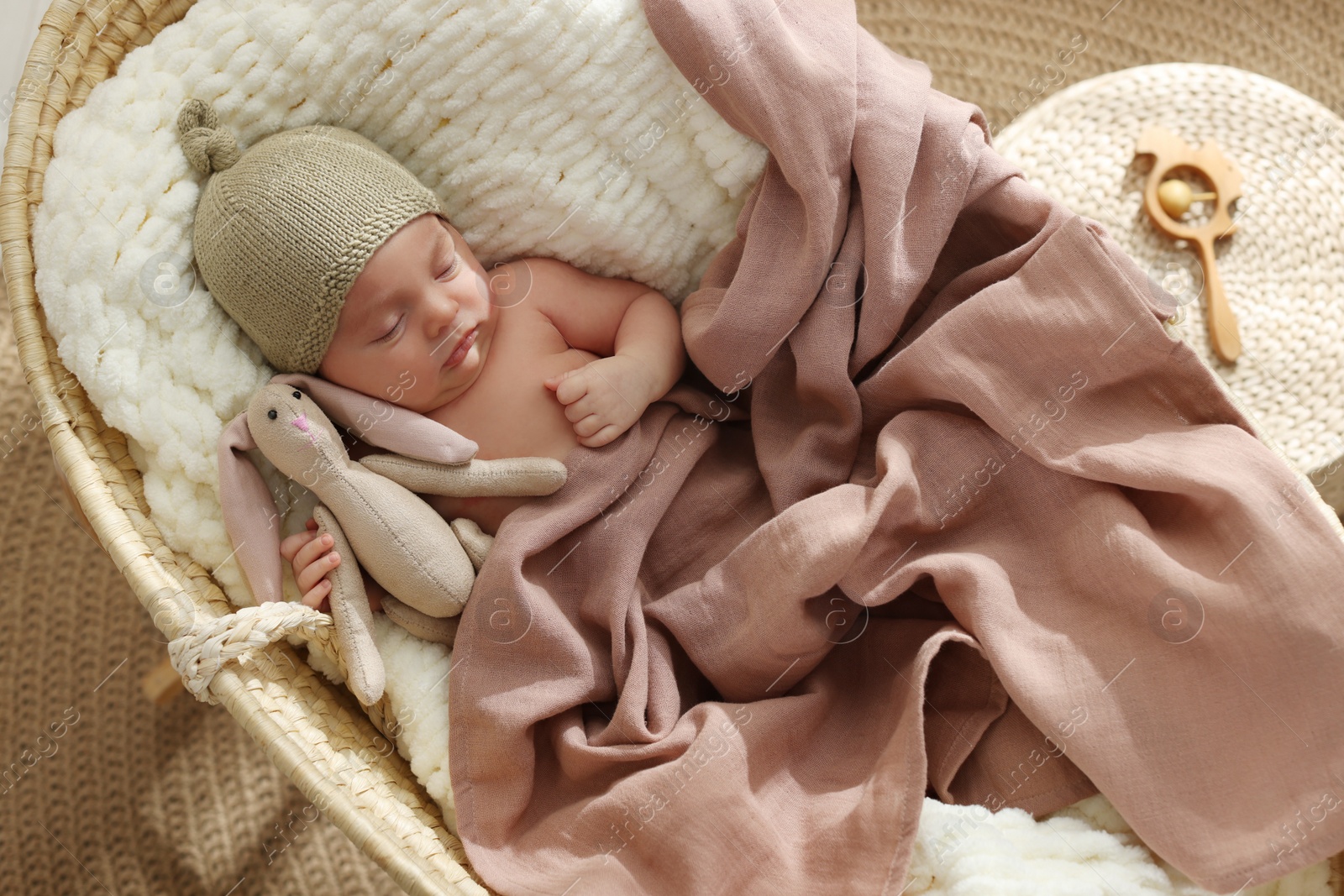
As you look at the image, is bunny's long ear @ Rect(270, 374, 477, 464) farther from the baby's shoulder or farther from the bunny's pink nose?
the baby's shoulder

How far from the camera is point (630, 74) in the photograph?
1105 mm

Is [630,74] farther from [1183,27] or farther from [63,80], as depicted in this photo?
[1183,27]

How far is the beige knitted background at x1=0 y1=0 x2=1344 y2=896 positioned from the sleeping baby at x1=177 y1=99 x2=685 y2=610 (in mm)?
551

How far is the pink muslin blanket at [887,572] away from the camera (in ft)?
2.99

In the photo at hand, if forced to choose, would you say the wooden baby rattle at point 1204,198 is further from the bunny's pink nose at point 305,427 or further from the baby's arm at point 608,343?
the bunny's pink nose at point 305,427

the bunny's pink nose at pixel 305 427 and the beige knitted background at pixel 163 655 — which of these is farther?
the beige knitted background at pixel 163 655

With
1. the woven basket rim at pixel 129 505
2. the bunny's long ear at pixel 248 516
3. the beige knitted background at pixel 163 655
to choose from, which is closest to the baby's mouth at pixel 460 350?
the bunny's long ear at pixel 248 516

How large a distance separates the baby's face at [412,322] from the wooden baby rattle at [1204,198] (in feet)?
2.99

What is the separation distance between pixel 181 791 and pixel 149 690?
6.2 inches

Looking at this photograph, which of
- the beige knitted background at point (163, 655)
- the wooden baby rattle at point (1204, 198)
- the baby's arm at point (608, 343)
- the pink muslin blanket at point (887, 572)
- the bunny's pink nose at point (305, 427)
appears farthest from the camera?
the beige knitted background at point (163, 655)

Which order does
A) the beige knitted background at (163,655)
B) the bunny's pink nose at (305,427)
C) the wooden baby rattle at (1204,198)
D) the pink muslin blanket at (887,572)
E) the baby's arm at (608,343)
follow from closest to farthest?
the pink muslin blanket at (887,572)
the bunny's pink nose at (305,427)
the baby's arm at (608,343)
the wooden baby rattle at (1204,198)
the beige knitted background at (163,655)

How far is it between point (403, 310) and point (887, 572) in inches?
23.4

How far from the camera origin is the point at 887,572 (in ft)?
3.43

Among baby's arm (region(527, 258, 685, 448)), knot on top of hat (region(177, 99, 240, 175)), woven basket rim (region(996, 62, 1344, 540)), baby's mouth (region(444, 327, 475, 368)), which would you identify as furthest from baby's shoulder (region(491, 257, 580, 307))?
woven basket rim (region(996, 62, 1344, 540))
